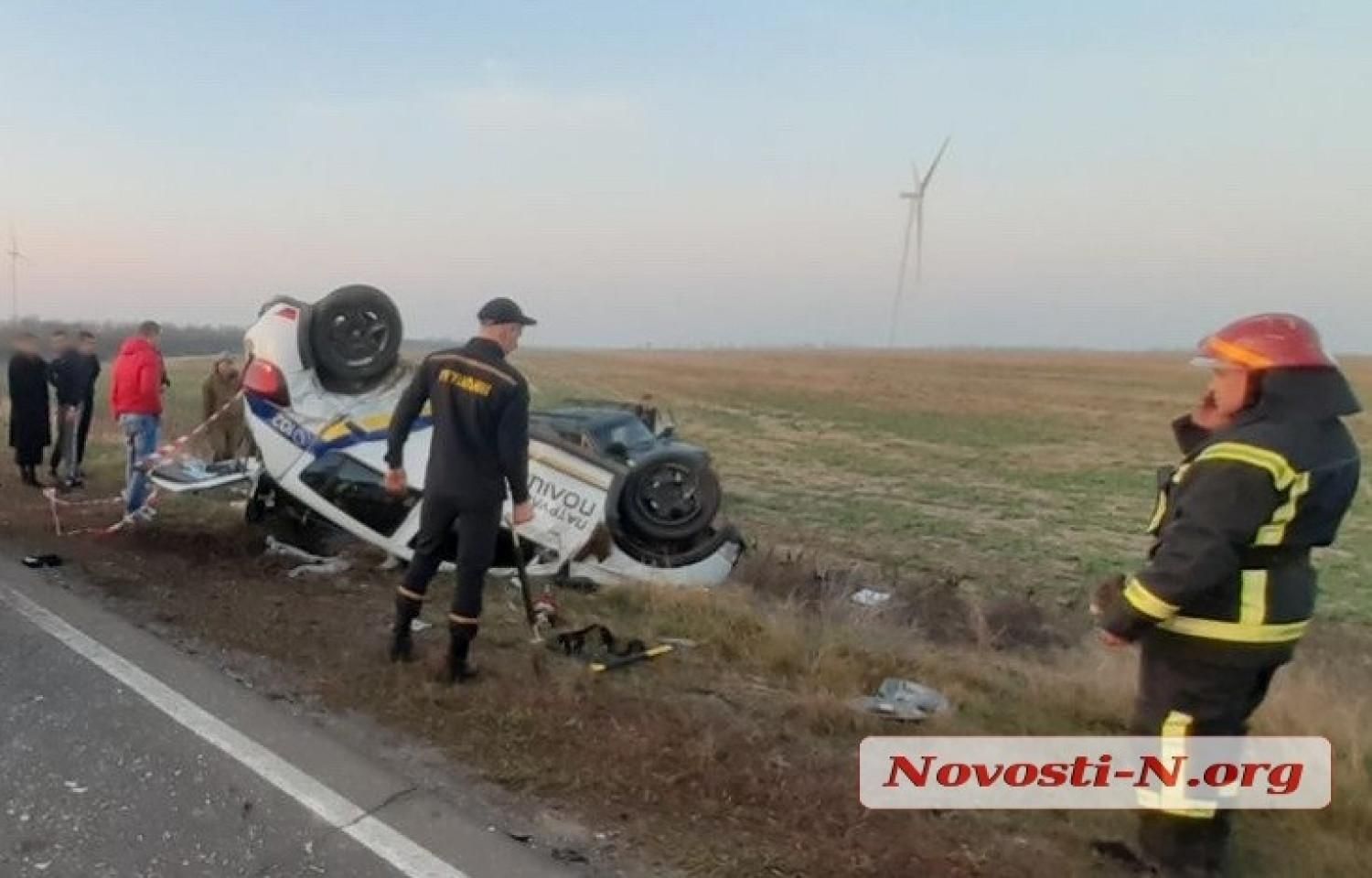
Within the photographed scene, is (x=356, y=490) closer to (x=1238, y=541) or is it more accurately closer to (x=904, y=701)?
(x=904, y=701)

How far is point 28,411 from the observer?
35.4 ft

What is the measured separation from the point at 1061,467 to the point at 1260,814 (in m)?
21.2

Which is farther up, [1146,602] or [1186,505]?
[1186,505]

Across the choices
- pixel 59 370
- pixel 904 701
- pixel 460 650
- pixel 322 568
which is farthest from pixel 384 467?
pixel 59 370

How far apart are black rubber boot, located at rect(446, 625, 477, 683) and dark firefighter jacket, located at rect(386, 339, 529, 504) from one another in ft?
1.74

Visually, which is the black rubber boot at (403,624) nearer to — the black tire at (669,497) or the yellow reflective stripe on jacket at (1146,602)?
the black tire at (669,497)

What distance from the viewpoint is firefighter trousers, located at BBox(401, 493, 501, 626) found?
448cm

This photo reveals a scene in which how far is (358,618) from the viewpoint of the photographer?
17.4 ft

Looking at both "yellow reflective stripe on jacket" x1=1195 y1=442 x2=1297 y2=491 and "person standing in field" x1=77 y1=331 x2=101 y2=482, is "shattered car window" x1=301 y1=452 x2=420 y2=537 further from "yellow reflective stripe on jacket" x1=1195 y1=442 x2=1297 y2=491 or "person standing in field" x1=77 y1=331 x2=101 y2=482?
"person standing in field" x1=77 y1=331 x2=101 y2=482

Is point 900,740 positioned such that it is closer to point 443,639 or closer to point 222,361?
point 443,639

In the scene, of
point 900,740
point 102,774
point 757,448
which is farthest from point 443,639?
point 757,448

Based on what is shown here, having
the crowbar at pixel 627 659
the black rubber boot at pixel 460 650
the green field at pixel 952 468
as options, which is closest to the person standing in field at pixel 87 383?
the green field at pixel 952 468

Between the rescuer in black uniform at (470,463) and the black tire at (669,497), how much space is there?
1.66 meters

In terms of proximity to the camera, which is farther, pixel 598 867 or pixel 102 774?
pixel 102 774
